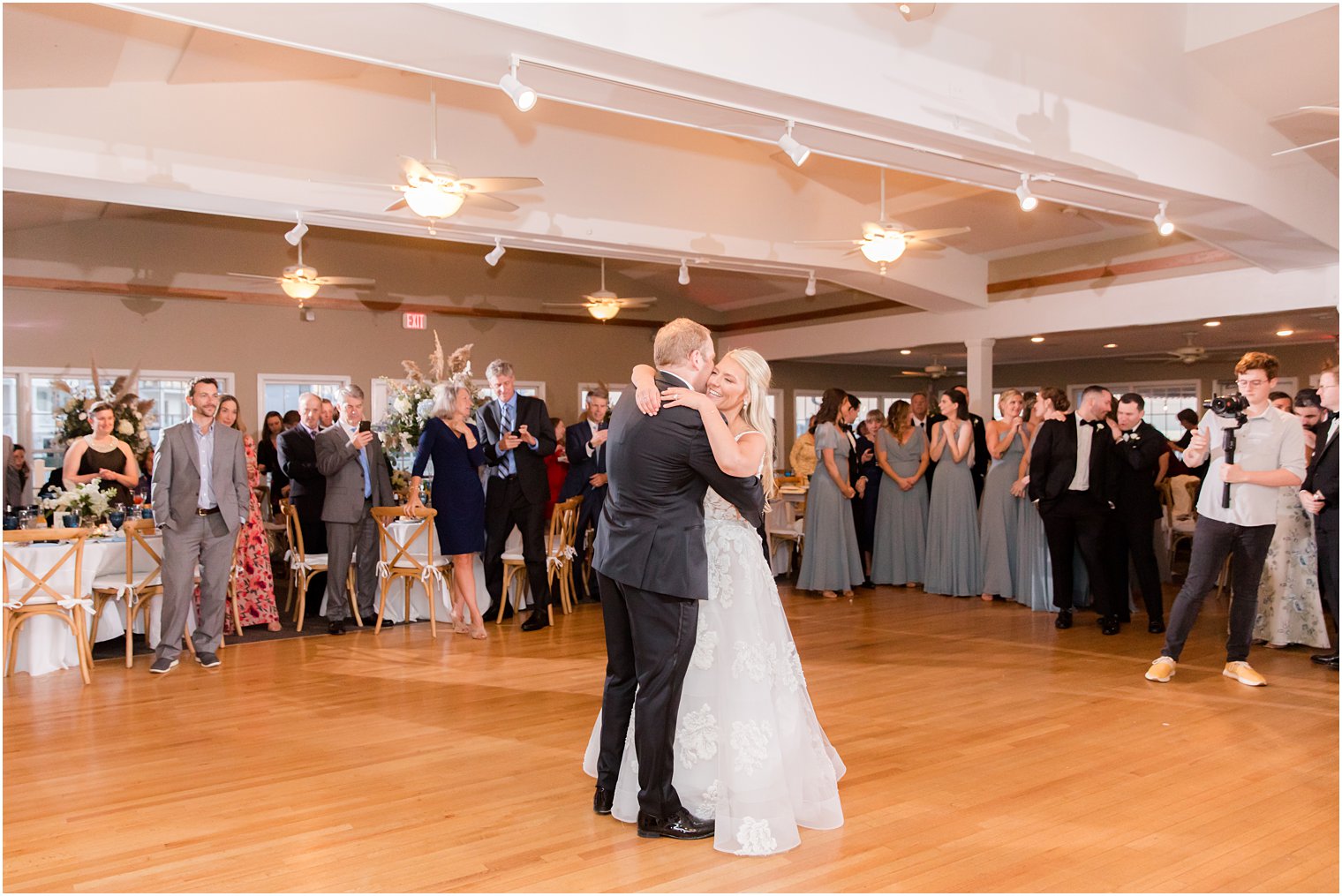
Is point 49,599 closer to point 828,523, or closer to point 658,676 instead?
point 658,676

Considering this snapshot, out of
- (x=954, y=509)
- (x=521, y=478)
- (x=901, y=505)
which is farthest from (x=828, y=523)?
(x=521, y=478)

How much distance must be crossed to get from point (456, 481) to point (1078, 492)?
13.9ft

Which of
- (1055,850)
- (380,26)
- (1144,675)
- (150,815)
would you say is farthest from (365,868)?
(1144,675)

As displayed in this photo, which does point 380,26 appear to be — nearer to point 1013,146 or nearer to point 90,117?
point 90,117

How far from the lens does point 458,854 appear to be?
319cm

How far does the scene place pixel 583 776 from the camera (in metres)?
3.91

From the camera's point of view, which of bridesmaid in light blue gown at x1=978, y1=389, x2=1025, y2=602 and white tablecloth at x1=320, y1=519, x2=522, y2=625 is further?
bridesmaid in light blue gown at x1=978, y1=389, x2=1025, y2=602

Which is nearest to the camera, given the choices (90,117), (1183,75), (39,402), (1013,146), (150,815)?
(150,815)

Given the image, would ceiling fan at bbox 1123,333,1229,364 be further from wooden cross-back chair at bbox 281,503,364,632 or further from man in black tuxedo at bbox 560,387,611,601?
wooden cross-back chair at bbox 281,503,364,632

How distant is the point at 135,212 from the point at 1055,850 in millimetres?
11247

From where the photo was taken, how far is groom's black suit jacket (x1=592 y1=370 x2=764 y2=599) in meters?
3.15

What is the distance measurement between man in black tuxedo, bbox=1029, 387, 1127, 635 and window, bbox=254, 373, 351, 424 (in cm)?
858

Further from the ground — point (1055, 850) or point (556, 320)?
point (556, 320)

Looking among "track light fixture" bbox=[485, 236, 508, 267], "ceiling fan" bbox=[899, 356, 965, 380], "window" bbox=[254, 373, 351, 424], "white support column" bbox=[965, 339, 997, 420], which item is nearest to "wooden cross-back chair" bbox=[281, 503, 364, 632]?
"track light fixture" bbox=[485, 236, 508, 267]
